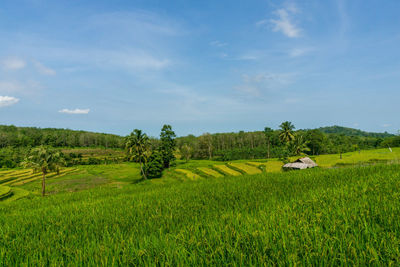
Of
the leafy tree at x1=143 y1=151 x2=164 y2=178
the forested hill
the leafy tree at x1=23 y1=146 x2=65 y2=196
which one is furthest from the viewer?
the forested hill

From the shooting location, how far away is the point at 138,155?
55.7 metres

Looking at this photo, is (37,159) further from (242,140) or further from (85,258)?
(242,140)

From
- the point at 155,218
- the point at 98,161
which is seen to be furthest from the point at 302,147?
the point at 98,161

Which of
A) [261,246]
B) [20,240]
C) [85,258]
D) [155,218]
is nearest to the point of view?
[261,246]

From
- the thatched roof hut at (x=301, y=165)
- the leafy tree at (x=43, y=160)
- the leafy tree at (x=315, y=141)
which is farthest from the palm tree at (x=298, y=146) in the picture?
the leafy tree at (x=43, y=160)

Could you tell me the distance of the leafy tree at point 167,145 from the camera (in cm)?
7299

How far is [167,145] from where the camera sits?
7619 cm

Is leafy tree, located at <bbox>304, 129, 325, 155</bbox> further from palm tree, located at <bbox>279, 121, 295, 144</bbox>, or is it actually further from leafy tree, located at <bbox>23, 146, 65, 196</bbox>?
leafy tree, located at <bbox>23, 146, 65, 196</bbox>

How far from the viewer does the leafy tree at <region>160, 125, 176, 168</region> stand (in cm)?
7299

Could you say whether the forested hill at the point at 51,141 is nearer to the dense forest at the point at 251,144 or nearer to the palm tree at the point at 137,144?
the dense forest at the point at 251,144

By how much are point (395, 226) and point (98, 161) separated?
130 m

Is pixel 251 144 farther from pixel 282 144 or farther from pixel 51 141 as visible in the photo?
pixel 51 141

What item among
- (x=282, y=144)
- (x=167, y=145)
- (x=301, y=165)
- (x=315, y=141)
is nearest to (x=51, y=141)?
(x=167, y=145)

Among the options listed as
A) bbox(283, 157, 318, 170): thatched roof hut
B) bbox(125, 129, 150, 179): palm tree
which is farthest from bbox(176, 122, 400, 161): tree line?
bbox(125, 129, 150, 179): palm tree
